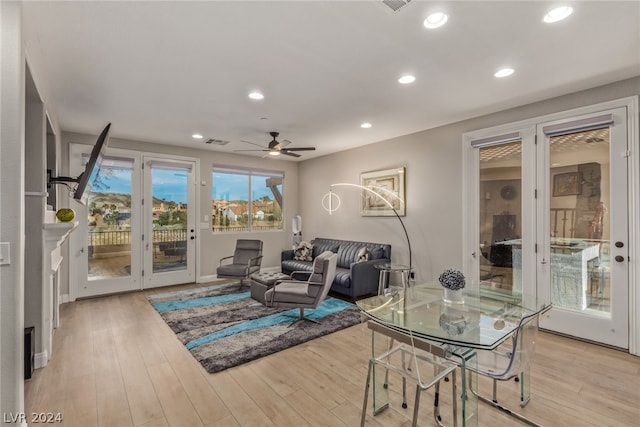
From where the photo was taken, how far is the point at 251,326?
12.0 feet

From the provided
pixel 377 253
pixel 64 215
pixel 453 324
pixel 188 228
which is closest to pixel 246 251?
pixel 188 228

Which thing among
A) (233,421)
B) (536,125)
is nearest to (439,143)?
(536,125)

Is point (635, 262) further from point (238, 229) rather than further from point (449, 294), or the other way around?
point (238, 229)

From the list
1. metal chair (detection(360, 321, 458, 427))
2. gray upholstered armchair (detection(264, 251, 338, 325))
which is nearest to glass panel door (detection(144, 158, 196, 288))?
gray upholstered armchair (detection(264, 251, 338, 325))

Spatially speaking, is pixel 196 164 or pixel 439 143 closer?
pixel 439 143

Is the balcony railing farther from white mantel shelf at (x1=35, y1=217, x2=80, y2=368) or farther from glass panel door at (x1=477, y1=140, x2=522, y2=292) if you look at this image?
glass panel door at (x1=477, y1=140, x2=522, y2=292)

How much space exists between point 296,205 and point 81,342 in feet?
16.3

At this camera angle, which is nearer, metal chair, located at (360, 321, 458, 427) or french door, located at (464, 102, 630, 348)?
metal chair, located at (360, 321, 458, 427)

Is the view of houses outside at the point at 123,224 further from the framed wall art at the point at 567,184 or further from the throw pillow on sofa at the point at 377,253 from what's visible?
the framed wall art at the point at 567,184

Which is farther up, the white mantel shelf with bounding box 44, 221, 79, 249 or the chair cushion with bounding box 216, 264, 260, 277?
the white mantel shelf with bounding box 44, 221, 79, 249

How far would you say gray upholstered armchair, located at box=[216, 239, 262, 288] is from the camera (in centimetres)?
529

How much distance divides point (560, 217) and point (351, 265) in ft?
8.90

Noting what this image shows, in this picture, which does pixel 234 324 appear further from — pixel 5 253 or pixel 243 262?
pixel 5 253

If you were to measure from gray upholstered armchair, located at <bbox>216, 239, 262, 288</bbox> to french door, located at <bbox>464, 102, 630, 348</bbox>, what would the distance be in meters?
3.63
